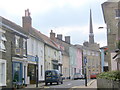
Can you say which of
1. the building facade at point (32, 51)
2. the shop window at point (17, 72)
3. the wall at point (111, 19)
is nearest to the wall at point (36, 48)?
the building facade at point (32, 51)

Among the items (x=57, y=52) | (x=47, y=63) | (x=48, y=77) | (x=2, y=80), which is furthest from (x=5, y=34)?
(x=57, y=52)

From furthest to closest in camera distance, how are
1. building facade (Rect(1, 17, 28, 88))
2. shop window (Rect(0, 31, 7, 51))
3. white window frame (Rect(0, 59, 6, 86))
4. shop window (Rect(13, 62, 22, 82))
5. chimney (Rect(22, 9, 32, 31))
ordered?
chimney (Rect(22, 9, 32, 31))
shop window (Rect(13, 62, 22, 82))
building facade (Rect(1, 17, 28, 88))
white window frame (Rect(0, 59, 6, 86))
shop window (Rect(0, 31, 7, 51))

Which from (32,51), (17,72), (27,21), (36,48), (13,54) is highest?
(27,21)

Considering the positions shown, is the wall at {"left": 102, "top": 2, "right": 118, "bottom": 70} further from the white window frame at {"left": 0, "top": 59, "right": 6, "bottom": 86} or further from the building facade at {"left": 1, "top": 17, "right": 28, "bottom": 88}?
the white window frame at {"left": 0, "top": 59, "right": 6, "bottom": 86}

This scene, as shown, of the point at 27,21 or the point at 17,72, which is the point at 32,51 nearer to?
the point at 27,21

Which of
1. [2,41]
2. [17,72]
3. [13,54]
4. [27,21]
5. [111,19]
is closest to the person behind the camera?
[2,41]

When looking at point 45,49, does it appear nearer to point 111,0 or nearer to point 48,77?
point 48,77

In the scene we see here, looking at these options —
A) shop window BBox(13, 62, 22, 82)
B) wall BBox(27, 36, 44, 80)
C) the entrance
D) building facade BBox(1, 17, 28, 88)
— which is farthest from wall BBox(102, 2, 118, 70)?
shop window BBox(13, 62, 22, 82)

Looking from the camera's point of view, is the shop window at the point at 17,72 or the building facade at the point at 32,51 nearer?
the shop window at the point at 17,72

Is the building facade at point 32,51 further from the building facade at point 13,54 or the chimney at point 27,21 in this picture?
the building facade at point 13,54

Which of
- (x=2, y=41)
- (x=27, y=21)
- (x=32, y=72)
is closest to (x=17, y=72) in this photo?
(x=2, y=41)

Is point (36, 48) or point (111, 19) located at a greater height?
point (111, 19)

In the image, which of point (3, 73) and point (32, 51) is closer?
point (3, 73)

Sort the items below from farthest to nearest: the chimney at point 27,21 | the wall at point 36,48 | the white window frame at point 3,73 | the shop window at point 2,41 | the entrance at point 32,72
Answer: the chimney at point 27,21 → the entrance at point 32,72 → the wall at point 36,48 → the white window frame at point 3,73 → the shop window at point 2,41
